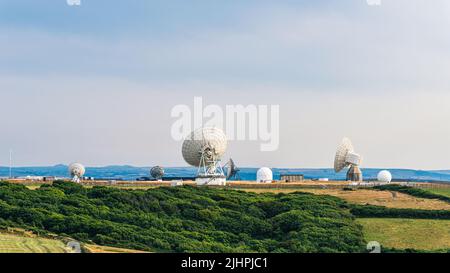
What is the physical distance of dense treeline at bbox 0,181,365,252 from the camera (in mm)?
42062

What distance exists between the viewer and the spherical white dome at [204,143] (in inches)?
4117

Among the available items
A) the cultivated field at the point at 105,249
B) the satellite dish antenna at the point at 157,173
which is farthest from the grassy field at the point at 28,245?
the satellite dish antenna at the point at 157,173

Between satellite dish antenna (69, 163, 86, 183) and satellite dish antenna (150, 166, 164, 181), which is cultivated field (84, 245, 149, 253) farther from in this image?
satellite dish antenna (150, 166, 164, 181)

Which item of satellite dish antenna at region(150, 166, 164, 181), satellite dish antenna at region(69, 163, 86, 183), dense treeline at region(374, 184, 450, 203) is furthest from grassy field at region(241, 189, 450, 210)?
satellite dish antenna at region(150, 166, 164, 181)

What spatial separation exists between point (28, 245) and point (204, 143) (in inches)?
2814

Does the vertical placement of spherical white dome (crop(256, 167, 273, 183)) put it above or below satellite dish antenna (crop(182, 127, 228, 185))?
below

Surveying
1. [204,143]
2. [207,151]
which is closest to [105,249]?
[207,151]

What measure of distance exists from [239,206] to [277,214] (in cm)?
430

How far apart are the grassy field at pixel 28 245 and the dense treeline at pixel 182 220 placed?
3.51m

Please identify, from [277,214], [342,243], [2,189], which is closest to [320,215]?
[277,214]

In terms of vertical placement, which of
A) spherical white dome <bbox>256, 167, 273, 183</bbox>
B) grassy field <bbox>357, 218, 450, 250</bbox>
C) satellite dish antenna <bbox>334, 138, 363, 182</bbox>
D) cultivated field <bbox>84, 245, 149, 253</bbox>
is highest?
satellite dish antenna <bbox>334, 138, 363, 182</bbox>

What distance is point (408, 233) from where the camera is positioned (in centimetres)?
5228

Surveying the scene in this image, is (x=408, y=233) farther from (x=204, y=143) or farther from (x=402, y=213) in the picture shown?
(x=204, y=143)

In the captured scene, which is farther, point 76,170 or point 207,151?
point 76,170
